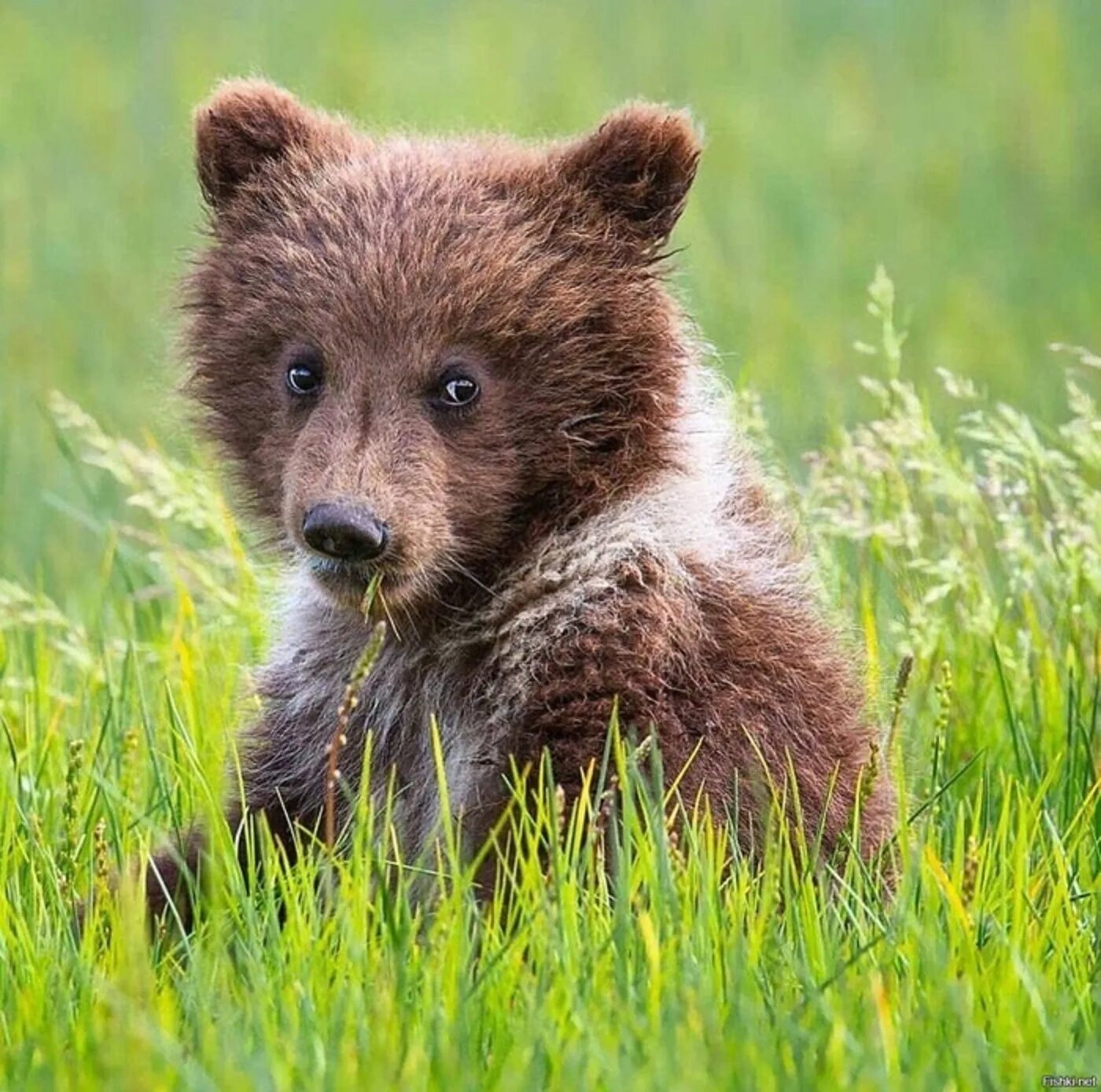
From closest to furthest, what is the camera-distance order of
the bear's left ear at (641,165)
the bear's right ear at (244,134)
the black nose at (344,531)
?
the black nose at (344,531) < the bear's left ear at (641,165) < the bear's right ear at (244,134)

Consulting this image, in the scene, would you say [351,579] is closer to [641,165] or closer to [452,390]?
[452,390]

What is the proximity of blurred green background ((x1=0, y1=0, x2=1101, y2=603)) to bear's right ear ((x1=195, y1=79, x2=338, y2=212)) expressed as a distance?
3.25 m

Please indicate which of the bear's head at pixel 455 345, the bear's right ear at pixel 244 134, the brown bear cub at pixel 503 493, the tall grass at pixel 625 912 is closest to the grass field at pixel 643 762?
the tall grass at pixel 625 912

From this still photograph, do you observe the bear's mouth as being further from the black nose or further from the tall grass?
the tall grass

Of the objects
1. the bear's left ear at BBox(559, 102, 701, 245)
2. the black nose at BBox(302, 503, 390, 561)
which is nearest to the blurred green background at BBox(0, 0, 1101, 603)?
the bear's left ear at BBox(559, 102, 701, 245)

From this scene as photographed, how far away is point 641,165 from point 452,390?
0.66m

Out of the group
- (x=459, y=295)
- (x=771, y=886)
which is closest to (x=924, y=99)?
(x=459, y=295)

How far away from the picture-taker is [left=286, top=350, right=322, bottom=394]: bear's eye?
4926 millimetres

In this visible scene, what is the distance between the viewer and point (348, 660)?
508 centimetres

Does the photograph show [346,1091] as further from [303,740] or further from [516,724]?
[303,740]

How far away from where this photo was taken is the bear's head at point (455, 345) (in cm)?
478

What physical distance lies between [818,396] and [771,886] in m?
5.46

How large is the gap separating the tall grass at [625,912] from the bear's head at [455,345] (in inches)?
24.1

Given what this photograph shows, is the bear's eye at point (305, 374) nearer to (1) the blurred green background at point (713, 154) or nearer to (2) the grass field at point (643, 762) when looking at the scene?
(2) the grass field at point (643, 762)
